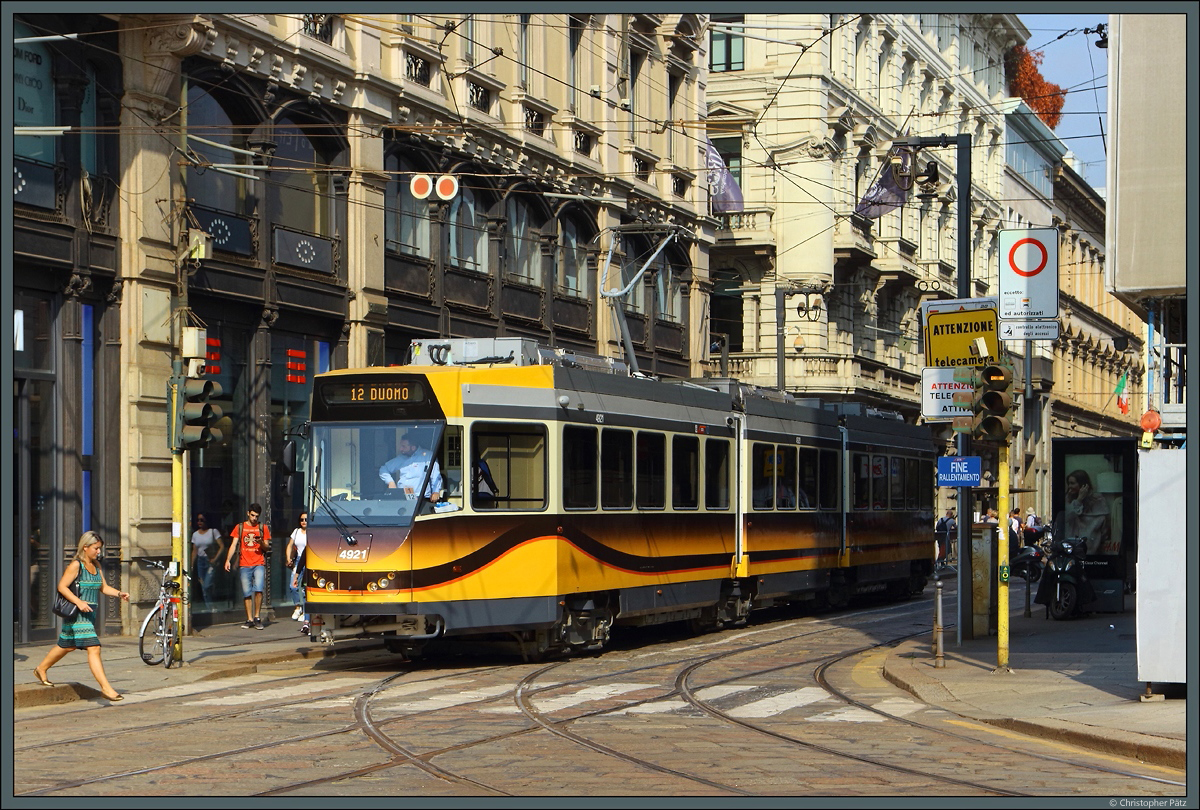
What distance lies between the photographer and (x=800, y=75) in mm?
46812

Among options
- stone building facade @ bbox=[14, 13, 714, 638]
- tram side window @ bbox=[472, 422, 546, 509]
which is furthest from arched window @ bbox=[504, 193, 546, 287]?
tram side window @ bbox=[472, 422, 546, 509]

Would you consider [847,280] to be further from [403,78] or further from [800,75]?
[403,78]

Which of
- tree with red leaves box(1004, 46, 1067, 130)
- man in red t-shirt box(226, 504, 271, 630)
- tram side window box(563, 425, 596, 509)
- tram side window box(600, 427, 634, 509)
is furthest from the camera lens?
tree with red leaves box(1004, 46, 1067, 130)

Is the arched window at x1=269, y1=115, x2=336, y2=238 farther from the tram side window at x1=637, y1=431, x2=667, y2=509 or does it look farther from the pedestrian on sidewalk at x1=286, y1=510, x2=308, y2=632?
the tram side window at x1=637, y1=431, x2=667, y2=509

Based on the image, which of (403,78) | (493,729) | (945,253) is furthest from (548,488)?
(945,253)

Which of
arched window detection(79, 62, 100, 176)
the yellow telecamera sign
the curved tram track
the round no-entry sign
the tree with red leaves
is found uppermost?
the tree with red leaves

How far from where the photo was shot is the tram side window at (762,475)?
23109 millimetres

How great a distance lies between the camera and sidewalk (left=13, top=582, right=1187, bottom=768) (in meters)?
12.1

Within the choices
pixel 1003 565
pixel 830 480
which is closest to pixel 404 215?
pixel 830 480

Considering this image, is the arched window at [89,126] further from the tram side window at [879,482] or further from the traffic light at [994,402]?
the tram side window at [879,482]

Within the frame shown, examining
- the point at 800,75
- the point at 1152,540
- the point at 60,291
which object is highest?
the point at 800,75

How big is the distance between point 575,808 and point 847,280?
141 ft

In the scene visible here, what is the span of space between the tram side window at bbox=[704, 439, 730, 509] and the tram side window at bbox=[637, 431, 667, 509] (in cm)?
143

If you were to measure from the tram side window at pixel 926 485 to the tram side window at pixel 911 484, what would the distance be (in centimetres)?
32
